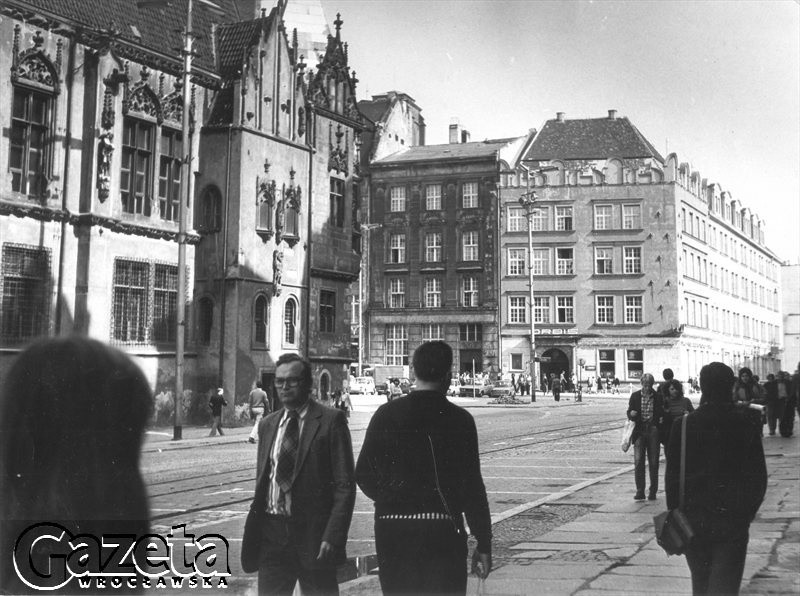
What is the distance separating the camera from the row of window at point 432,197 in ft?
40.7

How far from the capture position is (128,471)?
10.3 feet

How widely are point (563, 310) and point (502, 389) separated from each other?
3.47 meters

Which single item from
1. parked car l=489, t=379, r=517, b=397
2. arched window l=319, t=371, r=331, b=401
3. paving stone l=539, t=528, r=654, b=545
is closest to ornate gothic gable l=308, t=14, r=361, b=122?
arched window l=319, t=371, r=331, b=401

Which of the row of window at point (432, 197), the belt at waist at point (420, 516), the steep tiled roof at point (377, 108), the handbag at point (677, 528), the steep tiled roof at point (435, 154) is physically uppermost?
the steep tiled roof at point (435, 154)

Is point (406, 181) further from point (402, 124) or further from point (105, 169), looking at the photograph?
point (105, 169)

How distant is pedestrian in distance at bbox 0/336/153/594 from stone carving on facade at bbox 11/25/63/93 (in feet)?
17.6

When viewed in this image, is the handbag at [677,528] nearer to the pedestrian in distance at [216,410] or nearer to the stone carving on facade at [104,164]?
the stone carving on facade at [104,164]

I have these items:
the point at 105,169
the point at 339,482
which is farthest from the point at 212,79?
the point at 339,482

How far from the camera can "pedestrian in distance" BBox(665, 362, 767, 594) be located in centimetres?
502

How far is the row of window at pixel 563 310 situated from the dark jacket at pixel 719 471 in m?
9.27

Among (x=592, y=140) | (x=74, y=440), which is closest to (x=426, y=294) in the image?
(x=592, y=140)

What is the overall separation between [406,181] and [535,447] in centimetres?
928

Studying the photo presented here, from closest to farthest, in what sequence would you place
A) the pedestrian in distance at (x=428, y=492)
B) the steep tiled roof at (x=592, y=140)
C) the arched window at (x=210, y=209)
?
the pedestrian in distance at (x=428, y=492), the arched window at (x=210, y=209), the steep tiled roof at (x=592, y=140)

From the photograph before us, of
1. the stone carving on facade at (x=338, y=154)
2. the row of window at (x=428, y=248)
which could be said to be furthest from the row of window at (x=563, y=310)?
the stone carving on facade at (x=338, y=154)
